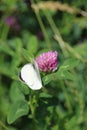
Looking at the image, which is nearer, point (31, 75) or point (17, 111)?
point (31, 75)

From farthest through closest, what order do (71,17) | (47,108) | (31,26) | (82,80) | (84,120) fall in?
(31,26)
(71,17)
(82,80)
(84,120)
(47,108)

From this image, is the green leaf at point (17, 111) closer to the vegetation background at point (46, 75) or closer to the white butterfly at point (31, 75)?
the vegetation background at point (46, 75)

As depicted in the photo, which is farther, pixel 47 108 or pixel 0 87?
pixel 0 87

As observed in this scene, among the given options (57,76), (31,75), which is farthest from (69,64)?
(31,75)

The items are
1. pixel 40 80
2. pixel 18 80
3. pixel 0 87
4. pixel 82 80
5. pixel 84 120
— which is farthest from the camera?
pixel 0 87

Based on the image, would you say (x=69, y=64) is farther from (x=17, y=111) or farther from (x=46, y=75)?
(x=17, y=111)

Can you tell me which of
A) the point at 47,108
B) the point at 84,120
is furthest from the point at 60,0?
the point at 47,108

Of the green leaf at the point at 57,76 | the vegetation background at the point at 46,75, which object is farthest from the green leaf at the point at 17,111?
the green leaf at the point at 57,76

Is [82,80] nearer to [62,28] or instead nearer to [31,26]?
[62,28]
